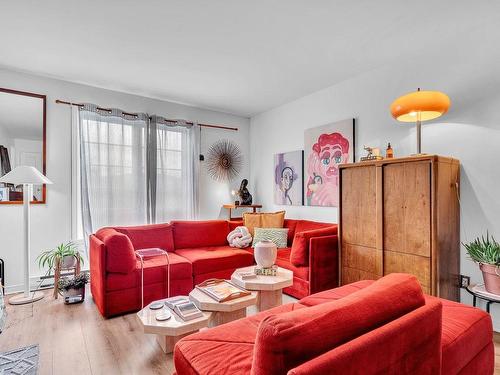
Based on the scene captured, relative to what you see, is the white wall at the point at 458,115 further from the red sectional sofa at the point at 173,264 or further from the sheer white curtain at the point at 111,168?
the sheer white curtain at the point at 111,168

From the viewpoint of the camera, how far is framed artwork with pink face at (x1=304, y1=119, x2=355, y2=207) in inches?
130

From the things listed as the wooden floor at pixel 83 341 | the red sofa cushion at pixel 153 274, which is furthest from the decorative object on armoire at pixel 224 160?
the wooden floor at pixel 83 341

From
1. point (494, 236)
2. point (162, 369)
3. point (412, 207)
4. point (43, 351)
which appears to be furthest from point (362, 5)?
point (43, 351)

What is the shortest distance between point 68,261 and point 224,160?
2.50 meters

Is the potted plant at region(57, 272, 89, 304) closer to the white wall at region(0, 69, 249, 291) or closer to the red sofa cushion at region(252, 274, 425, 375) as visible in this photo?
the white wall at region(0, 69, 249, 291)

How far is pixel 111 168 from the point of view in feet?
11.7

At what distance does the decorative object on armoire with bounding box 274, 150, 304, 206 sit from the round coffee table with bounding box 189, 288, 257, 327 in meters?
2.07

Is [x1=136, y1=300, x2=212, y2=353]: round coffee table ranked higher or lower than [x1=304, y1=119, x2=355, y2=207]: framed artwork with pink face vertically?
lower

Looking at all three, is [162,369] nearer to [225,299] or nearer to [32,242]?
[225,299]

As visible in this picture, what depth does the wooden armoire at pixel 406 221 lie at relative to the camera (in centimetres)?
214

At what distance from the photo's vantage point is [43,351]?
197cm

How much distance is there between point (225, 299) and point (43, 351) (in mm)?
1335

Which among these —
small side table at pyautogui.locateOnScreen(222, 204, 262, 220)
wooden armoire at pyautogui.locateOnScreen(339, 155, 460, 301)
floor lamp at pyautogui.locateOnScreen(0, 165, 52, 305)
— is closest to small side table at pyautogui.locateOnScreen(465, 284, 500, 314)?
wooden armoire at pyautogui.locateOnScreen(339, 155, 460, 301)

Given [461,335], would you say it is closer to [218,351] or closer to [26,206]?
[218,351]
